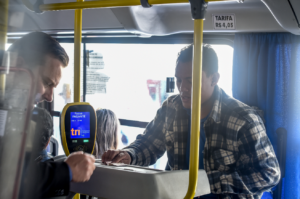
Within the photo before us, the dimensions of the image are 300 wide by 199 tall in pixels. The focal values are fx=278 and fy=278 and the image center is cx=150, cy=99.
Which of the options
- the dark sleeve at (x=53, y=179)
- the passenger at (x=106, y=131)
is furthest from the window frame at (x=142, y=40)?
the dark sleeve at (x=53, y=179)

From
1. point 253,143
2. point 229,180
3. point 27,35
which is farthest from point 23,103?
point 253,143

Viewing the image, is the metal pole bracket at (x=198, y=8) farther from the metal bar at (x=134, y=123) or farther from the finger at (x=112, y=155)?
the metal bar at (x=134, y=123)

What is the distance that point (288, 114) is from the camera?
2574 millimetres

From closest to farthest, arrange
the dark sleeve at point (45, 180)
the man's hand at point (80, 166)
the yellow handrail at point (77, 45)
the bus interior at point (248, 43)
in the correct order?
the dark sleeve at point (45, 180) < the man's hand at point (80, 166) < the yellow handrail at point (77, 45) < the bus interior at point (248, 43)

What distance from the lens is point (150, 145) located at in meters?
2.31

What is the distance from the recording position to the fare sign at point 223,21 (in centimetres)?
243

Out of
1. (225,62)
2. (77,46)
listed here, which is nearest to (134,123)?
(225,62)

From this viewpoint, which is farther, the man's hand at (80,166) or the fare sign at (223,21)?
the fare sign at (223,21)

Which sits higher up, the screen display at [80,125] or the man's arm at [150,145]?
the screen display at [80,125]

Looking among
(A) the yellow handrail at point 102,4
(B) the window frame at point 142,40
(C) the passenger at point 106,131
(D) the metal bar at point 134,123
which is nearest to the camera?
(A) the yellow handrail at point 102,4

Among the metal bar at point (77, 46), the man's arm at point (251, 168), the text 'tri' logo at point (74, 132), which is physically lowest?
the man's arm at point (251, 168)

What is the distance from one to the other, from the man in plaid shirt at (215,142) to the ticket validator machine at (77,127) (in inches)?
13.1

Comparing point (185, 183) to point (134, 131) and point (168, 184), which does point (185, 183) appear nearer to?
point (168, 184)

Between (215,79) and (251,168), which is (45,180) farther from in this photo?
(215,79)
